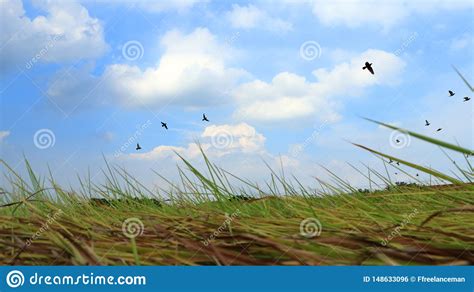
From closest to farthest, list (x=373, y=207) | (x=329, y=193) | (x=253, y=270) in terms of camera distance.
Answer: (x=253, y=270) → (x=373, y=207) → (x=329, y=193)

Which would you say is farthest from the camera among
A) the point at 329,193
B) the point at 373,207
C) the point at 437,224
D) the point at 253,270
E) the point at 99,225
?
the point at 329,193

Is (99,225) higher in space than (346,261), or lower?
higher

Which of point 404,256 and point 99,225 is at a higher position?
point 99,225

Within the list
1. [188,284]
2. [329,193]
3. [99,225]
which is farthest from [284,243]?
[329,193]

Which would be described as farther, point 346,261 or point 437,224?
point 437,224

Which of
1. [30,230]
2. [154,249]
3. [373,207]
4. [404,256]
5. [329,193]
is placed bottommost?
[404,256]

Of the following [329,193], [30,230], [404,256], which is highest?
[329,193]

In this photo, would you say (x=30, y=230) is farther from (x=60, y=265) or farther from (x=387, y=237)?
(x=387, y=237)

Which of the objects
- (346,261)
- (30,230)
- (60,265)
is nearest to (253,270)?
(346,261)

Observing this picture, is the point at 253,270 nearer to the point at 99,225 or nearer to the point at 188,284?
the point at 188,284

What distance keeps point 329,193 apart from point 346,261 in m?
2.07

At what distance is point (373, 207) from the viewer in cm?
276

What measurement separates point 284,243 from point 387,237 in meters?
0.42

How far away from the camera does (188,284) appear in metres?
1.88
